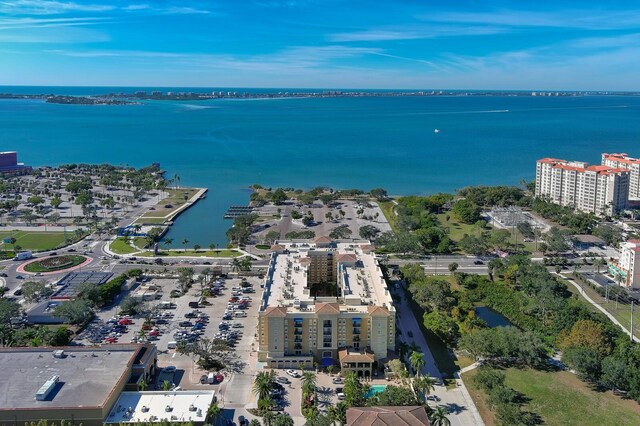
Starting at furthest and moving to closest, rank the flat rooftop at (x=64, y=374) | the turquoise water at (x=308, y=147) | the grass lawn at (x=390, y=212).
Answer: the turquoise water at (x=308, y=147)
the grass lawn at (x=390, y=212)
the flat rooftop at (x=64, y=374)

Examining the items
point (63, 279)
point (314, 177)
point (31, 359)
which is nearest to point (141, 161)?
point (314, 177)

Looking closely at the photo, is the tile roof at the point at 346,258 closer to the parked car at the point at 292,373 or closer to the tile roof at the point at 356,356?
the tile roof at the point at 356,356

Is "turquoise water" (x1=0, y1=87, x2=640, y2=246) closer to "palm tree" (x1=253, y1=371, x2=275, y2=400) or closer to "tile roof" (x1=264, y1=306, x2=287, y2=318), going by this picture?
"tile roof" (x1=264, y1=306, x2=287, y2=318)

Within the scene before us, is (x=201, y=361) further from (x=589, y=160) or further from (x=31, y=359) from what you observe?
(x=589, y=160)

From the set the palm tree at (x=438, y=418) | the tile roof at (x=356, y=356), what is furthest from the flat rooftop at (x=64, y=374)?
the palm tree at (x=438, y=418)

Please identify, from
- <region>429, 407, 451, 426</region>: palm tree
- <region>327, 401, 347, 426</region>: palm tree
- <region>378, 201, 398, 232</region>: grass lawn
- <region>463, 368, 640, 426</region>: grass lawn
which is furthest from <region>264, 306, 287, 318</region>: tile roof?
<region>378, 201, 398, 232</region>: grass lawn

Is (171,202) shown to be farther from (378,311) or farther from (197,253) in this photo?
(378,311)
